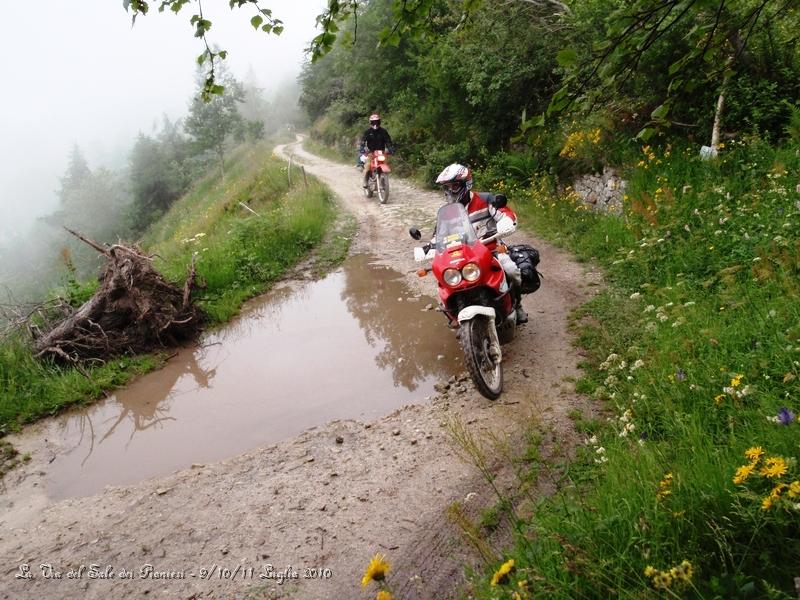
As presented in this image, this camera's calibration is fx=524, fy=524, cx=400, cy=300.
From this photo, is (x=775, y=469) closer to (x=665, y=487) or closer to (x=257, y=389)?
(x=665, y=487)

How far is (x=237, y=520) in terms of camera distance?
3900 millimetres

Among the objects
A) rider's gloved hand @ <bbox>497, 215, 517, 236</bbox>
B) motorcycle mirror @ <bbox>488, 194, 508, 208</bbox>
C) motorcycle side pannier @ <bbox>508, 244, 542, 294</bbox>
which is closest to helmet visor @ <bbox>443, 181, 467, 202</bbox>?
motorcycle mirror @ <bbox>488, 194, 508, 208</bbox>

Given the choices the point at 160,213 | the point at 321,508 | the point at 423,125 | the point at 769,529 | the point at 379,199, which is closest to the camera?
the point at 769,529

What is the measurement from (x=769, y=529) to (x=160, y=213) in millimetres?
58838

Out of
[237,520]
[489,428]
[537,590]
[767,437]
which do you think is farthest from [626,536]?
[237,520]

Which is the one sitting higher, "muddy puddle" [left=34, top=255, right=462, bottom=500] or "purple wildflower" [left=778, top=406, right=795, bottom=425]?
"purple wildflower" [left=778, top=406, right=795, bottom=425]

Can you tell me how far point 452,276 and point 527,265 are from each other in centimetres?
127

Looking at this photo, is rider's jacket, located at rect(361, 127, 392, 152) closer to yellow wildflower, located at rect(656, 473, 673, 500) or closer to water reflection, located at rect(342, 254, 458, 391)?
water reflection, located at rect(342, 254, 458, 391)

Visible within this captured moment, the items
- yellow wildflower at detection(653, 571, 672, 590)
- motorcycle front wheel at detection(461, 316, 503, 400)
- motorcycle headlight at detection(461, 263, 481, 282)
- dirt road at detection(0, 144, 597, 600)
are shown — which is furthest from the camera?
motorcycle headlight at detection(461, 263, 481, 282)

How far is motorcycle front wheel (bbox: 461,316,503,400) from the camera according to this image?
182 inches

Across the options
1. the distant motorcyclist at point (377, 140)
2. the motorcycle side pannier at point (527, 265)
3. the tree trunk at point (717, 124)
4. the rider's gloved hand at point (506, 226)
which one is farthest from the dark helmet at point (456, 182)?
the distant motorcyclist at point (377, 140)

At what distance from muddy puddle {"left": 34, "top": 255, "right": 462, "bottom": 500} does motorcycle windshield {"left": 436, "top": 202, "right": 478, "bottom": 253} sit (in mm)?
1492

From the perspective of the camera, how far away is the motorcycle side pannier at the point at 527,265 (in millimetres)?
5801

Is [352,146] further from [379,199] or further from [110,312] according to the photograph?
[110,312]
